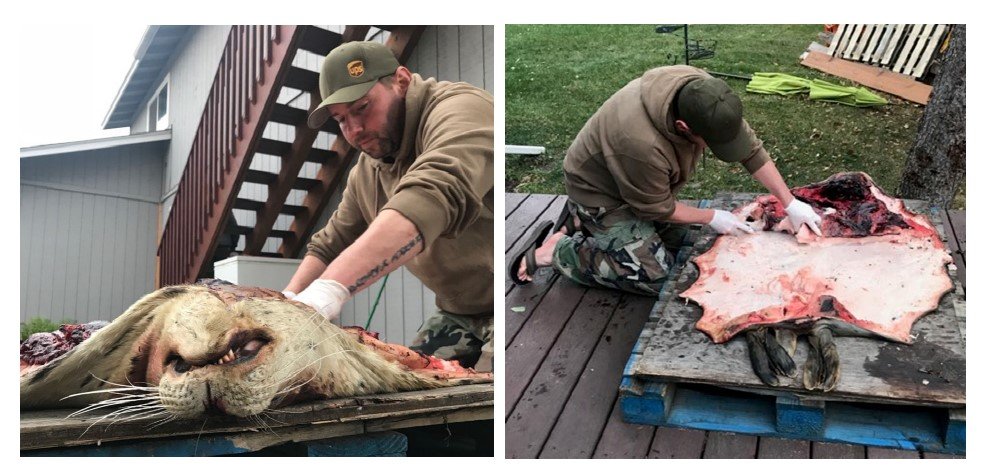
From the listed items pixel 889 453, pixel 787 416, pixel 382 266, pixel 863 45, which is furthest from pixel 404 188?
pixel 863 45

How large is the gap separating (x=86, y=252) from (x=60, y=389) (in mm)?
494

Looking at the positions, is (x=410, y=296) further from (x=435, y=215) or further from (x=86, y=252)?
(x=86, y=252)

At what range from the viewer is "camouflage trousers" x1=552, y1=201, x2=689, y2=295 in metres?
2.98

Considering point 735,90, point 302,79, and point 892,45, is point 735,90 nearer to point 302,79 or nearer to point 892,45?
point 892,45

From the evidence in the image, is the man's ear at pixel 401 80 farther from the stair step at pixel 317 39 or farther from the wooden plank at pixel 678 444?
the wooden plank at pixel 678 444

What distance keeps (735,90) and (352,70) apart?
1.68m

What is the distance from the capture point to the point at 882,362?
7.32ft

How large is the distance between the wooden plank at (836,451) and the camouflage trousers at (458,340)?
3.26ft

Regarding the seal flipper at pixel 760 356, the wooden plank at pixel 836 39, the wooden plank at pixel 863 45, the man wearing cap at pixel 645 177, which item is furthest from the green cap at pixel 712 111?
the seal flipper at pixel 760 356

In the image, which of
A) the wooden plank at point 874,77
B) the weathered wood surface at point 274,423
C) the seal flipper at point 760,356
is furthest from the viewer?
the wooden plank at point 874,77

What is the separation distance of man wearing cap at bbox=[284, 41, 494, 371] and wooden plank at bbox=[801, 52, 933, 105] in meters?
1.48

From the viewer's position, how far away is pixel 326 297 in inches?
83.7

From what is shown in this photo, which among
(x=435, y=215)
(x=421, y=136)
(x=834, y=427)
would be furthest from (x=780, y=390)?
(x=421, y=136)

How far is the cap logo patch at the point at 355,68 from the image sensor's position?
236 cm
